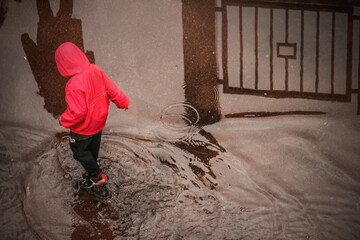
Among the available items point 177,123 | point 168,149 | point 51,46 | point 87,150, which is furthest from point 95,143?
point 51,46

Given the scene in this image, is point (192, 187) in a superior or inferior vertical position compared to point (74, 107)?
inferior

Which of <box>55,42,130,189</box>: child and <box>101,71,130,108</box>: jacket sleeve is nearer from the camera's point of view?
<box>55,42,130,189</box>: child

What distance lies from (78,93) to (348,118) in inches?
119

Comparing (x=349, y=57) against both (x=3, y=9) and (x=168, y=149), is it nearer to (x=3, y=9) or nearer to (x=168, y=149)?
(x=168, y=149)

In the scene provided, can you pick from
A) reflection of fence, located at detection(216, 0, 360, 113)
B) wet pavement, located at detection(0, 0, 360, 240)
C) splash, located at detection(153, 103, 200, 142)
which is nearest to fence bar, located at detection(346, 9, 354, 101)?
reflection of fence, located at detection(216, 0, 360, 113)

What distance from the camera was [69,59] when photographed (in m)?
2.02

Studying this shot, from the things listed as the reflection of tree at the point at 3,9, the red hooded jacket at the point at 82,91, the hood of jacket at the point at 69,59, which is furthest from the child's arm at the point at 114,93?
the reflection of tree at the point at 3,9

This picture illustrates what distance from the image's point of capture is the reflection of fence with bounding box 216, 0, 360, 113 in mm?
3225

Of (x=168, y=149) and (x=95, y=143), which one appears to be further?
(x=168, y=149)

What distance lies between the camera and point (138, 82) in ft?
10.5

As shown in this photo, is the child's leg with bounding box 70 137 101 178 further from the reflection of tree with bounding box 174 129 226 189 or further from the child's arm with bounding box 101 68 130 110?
the reflection of tree with bounding box 174 129 226 189

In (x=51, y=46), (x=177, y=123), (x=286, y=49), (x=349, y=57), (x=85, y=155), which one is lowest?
(x=85, y=155)

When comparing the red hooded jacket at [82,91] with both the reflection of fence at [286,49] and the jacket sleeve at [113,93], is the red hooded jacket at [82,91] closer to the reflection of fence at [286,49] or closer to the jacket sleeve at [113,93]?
the jacket sleeve at [113,93]

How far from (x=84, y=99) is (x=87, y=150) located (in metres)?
0.61
